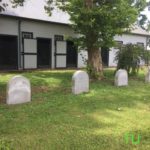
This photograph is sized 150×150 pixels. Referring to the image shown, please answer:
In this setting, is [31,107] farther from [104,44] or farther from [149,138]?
[104,44]

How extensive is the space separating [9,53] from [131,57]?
7.80 meters

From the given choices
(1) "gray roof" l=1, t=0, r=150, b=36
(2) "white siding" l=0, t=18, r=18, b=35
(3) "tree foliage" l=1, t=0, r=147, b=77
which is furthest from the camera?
(1) "gray roof" l=1, t=0, r=150, b=36

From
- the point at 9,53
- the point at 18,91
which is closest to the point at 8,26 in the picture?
the point at 9,53

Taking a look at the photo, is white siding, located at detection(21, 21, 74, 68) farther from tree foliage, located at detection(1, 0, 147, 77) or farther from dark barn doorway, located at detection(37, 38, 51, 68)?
tree foliage, located at detection(1, 0, 147, 77)

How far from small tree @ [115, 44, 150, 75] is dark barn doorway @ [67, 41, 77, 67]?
6.35 meters

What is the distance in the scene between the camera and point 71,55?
80.7 ft

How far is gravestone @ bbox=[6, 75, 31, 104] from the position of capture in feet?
30.6

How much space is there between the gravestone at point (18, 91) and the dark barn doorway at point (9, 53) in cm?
1056

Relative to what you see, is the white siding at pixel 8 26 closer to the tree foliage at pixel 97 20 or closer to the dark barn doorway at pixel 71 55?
the tree foliage at pixel 97 20

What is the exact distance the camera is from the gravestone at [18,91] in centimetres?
932

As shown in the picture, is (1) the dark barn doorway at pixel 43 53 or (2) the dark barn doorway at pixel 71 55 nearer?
(1) the dark barn doorway at pixel 43 53

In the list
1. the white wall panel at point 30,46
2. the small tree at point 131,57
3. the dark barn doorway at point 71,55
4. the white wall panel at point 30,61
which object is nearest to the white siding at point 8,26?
the white wall panel at point 30,46

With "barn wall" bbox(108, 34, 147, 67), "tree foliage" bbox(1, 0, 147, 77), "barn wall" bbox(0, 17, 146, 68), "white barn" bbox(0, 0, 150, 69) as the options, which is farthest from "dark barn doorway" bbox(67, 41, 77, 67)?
"tree foliage" bbox(1, 0, 147, 77)

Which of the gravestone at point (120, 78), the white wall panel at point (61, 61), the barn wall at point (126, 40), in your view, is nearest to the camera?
the gravestone at point (120, 78)
